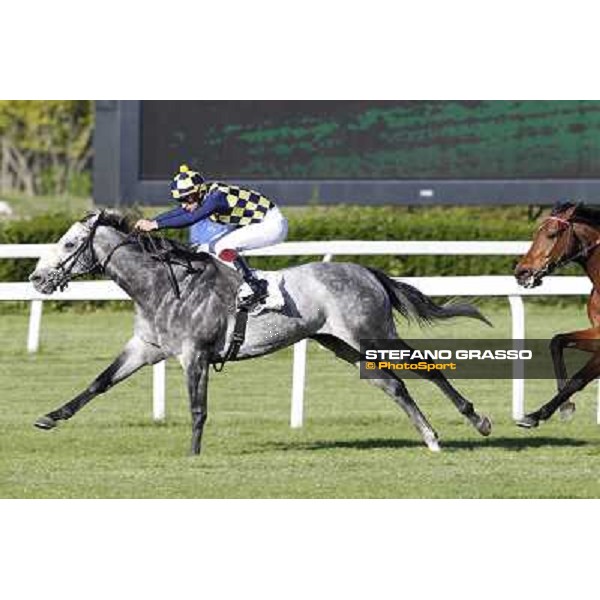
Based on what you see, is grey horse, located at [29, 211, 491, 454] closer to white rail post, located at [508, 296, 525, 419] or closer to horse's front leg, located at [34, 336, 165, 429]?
horse's front leg, located at [34, 336, 165, 429]

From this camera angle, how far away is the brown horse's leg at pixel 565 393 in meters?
8.67

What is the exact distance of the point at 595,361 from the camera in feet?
29.3

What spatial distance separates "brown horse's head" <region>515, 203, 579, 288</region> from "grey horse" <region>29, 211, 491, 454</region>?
0.62 meters

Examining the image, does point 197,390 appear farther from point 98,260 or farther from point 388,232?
point 388,232

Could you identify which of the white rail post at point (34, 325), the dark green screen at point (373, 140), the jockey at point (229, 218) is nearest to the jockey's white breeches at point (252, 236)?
the jockey at point (229, 218)

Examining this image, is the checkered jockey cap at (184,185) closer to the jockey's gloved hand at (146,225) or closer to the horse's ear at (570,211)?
the jockey's gloved hand at (146,225)

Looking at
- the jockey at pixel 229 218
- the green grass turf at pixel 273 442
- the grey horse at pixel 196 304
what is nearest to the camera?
the green grass turf at pixel 273 442

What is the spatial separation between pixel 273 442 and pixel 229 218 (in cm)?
112

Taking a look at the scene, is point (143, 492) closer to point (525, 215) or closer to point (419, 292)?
point (419, 292)

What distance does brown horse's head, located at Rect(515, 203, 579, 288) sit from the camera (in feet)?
29.2

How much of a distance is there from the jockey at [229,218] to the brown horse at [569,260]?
117cm

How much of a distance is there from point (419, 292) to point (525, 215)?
866 centimetres

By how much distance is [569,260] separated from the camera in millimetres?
9086

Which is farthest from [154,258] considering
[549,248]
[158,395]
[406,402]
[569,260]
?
[569,260]
